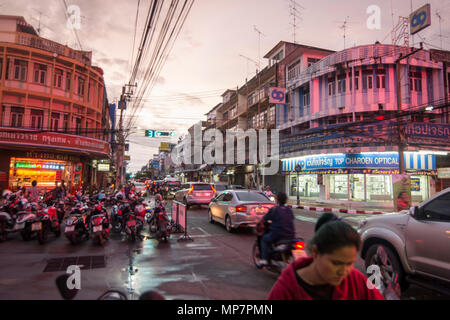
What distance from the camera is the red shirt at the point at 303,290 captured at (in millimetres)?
1725

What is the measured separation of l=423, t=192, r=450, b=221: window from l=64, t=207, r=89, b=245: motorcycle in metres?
8.44

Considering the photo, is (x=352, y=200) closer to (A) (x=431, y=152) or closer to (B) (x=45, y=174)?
(A) (x=431, y=152)

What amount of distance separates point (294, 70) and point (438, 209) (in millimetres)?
28786

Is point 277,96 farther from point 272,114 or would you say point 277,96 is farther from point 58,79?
point 58,79

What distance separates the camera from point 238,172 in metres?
41.5

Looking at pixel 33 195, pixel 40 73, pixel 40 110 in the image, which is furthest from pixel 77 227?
pixel 40 73

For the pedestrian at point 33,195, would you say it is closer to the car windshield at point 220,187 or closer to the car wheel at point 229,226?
the car wheel at point 229,226

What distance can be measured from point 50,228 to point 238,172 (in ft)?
109

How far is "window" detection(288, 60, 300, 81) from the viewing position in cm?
3025

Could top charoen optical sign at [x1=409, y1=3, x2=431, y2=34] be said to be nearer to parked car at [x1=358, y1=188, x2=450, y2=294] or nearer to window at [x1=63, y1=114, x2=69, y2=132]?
parked car at [x1=358, y1=188, x2=450, y2=294]

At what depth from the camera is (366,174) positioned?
2331 cm

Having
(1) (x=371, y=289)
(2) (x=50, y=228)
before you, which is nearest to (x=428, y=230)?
(1) (x=371, y=289)
